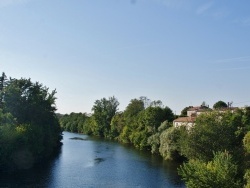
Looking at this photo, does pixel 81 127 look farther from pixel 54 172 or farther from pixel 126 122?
pixel 54 172

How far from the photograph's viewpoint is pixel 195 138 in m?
47.2

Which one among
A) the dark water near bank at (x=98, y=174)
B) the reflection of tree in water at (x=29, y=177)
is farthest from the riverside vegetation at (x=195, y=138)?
the reflection of tree in water at (x=29, y=177)

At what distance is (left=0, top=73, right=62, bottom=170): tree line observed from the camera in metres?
48.8

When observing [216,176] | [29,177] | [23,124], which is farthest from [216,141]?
[23,124]

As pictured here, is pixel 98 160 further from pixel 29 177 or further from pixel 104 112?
pixel 104 112

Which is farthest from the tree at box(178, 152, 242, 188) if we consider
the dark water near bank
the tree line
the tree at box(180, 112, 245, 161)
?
the tree line

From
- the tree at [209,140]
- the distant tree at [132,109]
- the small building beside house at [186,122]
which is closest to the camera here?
the tree at [209,140]

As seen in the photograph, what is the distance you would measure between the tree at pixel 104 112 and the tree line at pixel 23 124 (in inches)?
2284

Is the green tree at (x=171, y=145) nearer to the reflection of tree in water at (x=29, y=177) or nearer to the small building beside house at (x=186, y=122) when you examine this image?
the small building beside house at (x=186, y=122)

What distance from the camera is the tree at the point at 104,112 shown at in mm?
137600

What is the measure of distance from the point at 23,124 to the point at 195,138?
29.0 meters

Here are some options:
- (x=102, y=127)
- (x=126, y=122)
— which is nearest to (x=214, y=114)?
(x=126, y=122)

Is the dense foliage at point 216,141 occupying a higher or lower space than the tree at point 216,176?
higher

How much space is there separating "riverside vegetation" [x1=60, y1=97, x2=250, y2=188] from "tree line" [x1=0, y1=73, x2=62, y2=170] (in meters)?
23.3
